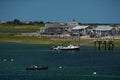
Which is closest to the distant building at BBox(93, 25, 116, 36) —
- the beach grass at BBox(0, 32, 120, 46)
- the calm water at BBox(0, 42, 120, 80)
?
A: the beach grass at BBox(0, 32, 120, 46)

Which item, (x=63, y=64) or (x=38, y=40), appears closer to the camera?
(x=63, y=64)

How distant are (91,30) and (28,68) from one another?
96302 millimetres

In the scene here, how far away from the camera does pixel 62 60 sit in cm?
12125

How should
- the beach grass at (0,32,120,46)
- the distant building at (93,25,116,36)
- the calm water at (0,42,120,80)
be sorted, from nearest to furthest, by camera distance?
1. the calm water at (0,42,120,80)
2. the beach grass at (0,32,120,46)
3. the distant building at (93,25,116,36)

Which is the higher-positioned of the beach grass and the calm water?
the calm water

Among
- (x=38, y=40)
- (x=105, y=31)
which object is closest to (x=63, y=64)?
(x=38, y=40)

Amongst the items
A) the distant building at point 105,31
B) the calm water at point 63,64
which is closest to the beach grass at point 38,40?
the calm water at point 63,64

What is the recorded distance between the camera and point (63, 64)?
112 metres

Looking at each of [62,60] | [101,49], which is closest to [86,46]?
[101,49]

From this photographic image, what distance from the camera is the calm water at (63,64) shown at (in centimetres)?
9219

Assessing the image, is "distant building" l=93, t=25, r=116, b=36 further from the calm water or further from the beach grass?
the calm water

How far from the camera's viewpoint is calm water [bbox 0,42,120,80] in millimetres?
92188

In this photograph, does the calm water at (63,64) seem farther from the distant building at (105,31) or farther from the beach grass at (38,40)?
the distant building at (105,31)

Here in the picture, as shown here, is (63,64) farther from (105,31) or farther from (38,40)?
(105,31)
